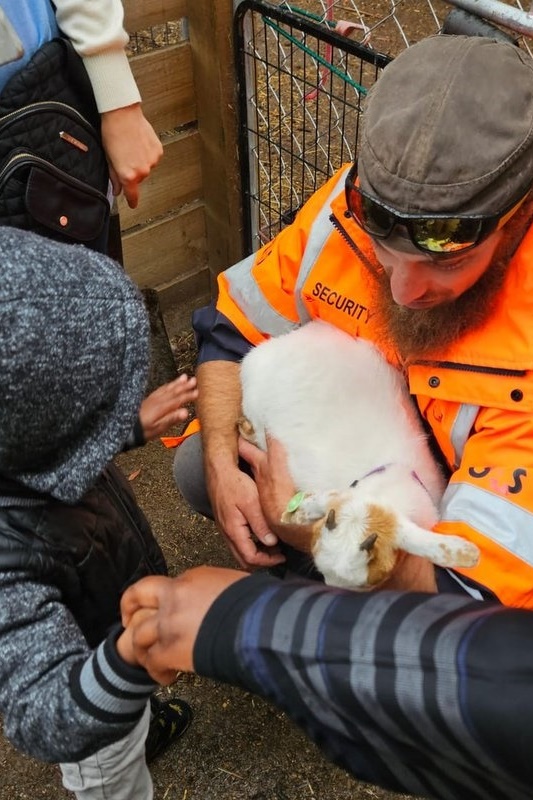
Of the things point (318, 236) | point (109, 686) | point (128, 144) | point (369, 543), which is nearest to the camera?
point (109, 686)

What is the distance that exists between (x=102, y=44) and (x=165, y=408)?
1003mm

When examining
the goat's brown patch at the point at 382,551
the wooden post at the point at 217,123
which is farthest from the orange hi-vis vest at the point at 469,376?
the wooden post at the point at 217,123

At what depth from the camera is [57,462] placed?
1.48m

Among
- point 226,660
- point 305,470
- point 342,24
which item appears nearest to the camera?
point 226,660

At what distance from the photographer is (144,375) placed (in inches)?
58.2

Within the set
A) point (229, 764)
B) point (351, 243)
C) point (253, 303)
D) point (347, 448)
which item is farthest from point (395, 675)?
point (229, 764)

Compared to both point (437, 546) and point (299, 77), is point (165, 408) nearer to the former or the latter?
point (437, 546)

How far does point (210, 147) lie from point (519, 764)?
2914 mm

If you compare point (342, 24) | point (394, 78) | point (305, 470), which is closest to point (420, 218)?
point (394, 78)

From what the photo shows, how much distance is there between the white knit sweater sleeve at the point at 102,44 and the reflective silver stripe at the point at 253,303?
1.85ft

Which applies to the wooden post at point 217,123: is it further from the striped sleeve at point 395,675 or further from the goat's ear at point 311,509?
the striped sleeve at point 395,675

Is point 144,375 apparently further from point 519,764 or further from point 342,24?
point 342,24

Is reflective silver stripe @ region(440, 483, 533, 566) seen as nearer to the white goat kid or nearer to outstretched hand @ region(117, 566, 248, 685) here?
the white goat kid

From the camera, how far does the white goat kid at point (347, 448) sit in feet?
5.46
